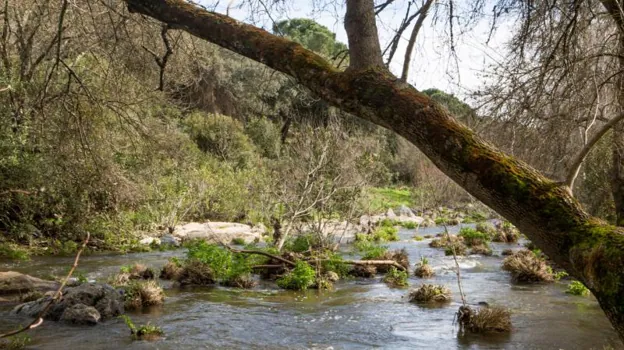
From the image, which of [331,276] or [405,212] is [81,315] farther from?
[405,212]

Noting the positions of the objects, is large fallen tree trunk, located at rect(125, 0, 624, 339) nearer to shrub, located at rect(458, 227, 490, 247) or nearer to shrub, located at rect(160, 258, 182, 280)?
shrub, located at rect(160, 258, 182, 280)

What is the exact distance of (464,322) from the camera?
31.1 feet

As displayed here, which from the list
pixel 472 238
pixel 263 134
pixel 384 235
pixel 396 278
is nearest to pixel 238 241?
pixel 384 235

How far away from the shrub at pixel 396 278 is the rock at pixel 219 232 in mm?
7299

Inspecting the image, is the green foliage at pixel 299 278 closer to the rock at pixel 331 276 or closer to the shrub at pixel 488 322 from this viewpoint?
the rock at pixel 331 276

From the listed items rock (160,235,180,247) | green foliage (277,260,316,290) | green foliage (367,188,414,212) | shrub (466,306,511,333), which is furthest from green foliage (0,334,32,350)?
green foliage (367,188,414,212)

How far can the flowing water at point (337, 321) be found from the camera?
860 cm

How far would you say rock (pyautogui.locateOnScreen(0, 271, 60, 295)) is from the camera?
36.5ft

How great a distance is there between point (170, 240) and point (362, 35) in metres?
17.1

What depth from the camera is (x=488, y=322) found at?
9352 millimetres

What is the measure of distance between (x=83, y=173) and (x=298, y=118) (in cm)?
1324

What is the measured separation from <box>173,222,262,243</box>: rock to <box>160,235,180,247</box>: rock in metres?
0.31

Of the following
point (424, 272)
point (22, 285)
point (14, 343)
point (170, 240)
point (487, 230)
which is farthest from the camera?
point (487, 230)

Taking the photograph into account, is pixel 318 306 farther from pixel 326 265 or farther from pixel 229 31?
pixel 229 31
